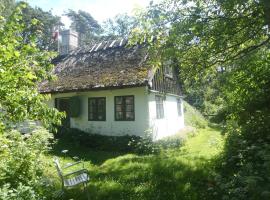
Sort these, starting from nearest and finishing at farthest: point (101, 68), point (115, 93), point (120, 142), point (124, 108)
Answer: point (120, 142), point (124, 108), point (115, 93), point (101, 68)

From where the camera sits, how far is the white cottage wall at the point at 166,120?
1503 cm

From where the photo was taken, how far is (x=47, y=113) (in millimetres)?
6129

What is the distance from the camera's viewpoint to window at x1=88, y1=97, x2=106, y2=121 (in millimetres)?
15836

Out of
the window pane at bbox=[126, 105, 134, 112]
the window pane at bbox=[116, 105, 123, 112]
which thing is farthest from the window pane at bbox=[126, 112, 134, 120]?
the window pane at bbox=[116, 105, 123, 112]

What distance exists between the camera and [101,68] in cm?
1722

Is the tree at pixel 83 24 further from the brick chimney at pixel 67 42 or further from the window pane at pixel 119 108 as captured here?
the window pane at pixel 119 108

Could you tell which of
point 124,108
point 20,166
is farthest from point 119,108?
point 20,166

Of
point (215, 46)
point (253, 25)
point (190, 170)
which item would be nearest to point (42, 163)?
point (190, 170)

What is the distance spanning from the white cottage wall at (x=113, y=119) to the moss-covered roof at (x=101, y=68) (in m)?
0.60

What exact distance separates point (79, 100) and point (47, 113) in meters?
10.2

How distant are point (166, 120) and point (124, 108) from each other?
3478 mm

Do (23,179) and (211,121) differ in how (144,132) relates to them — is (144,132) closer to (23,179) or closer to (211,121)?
(23,179)

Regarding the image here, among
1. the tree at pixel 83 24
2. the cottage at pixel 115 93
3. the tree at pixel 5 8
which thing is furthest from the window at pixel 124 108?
the tree at pixel 83 24

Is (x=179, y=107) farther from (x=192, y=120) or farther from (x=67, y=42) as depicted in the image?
(x=67, y=42)
